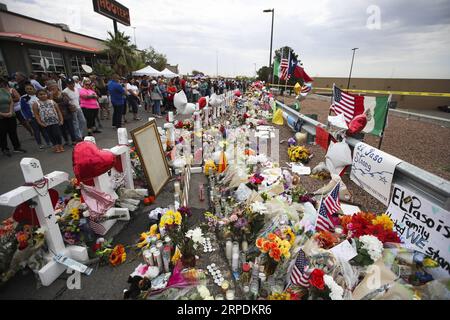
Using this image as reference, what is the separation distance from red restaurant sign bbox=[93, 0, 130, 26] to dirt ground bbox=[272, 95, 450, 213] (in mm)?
17078

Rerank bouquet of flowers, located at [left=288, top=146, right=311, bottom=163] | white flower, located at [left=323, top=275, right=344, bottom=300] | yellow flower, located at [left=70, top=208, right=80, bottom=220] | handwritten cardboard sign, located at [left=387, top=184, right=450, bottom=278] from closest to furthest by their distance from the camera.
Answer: white flower, located at [left=323, top=275, right=344, bottom=300] < handwritten cardboard sign, located at [left=387, top=184, right=450, bottom=278] < yellow flower, located at [left=70, top=208, right=80, bottom=220] < bouquet of flowers, located at [left=288, top=146, right=311, bottom=163]

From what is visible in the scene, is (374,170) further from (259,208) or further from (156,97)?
(156,97)

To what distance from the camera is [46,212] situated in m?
2.31

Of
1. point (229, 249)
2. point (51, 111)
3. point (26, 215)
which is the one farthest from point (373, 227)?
point (51, 111)

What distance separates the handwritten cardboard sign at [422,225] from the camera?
7.36 feet

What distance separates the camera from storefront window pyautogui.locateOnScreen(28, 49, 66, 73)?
54.4ft

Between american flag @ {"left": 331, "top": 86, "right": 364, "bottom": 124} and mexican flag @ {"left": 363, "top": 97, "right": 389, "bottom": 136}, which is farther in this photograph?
mexican flag @ {"left": 363, "top": 97, "right": 389, "bottom": 136}

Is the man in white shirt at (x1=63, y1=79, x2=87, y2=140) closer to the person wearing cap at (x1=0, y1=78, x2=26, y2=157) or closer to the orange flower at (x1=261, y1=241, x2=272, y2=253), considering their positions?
the person wearing cap at (x1=0, y1=78, x2=26, y2=157)

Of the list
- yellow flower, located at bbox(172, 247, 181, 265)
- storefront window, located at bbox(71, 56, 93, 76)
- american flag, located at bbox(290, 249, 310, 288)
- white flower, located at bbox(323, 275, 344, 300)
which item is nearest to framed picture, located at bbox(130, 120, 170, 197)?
yellow flower, located at bbox(172, 247, 181, 265)

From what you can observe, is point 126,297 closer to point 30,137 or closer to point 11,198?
point 11,198

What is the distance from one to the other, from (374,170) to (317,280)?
2.76 m

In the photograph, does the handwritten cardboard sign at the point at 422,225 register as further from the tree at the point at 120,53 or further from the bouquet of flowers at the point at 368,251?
the tree at the point at 120,53

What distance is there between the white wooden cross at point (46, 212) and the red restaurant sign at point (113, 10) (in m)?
19.6
